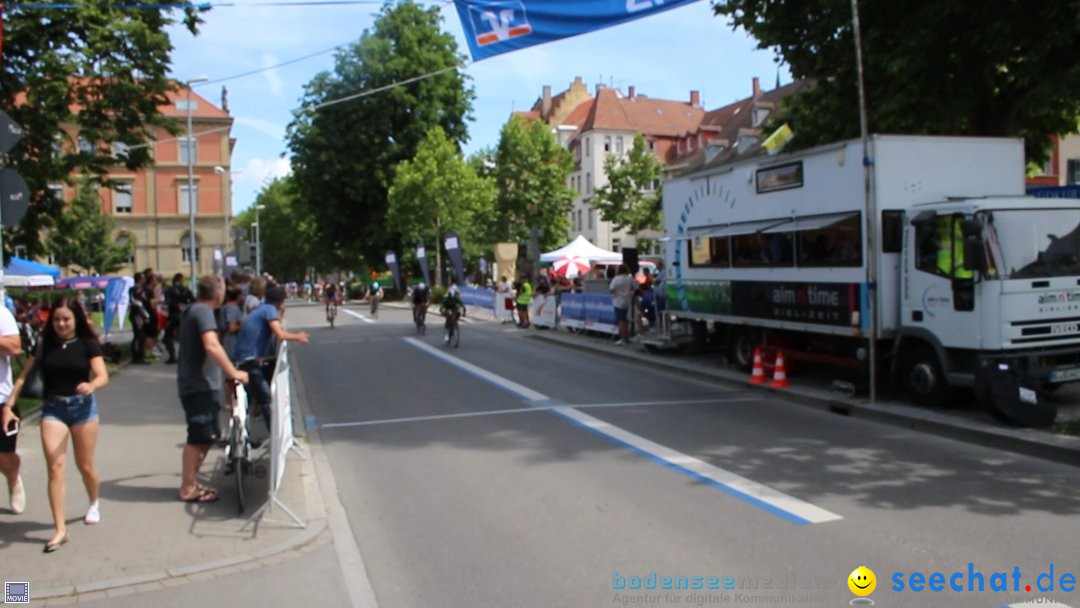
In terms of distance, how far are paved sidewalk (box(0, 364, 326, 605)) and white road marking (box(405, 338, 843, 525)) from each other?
3.25m

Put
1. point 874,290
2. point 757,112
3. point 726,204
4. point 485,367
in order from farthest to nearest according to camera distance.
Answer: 1. point 757,112
2. point 485,367
3. point 726,204
4. point 874,290

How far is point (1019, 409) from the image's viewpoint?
962 cm

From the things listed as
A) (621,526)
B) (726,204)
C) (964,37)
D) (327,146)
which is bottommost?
(621,526)

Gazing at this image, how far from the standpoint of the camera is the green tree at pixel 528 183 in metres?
66.6

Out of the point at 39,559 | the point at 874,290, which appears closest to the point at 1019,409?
the point at 874,290

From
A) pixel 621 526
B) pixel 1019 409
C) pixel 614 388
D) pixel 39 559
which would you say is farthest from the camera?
pixel 614 388

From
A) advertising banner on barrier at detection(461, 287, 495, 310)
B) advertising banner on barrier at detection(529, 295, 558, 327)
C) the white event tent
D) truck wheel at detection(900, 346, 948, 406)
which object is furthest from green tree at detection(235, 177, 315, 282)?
truck wheel at detection(900, 346, 948, 406)

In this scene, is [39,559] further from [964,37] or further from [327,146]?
[327,146]

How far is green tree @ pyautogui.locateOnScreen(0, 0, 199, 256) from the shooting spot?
17109 millimetres

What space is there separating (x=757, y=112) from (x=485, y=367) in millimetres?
49692

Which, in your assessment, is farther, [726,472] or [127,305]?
[127,305]

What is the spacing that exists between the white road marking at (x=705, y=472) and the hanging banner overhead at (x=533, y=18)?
4.44 m

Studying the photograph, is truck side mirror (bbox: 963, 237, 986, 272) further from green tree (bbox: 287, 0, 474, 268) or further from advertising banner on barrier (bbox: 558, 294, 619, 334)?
green tree (bbox: 287, 0, 474, 268)

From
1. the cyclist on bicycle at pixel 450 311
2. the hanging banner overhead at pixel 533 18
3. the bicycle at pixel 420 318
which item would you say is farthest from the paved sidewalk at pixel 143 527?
the bicycle at pixel 420 318
